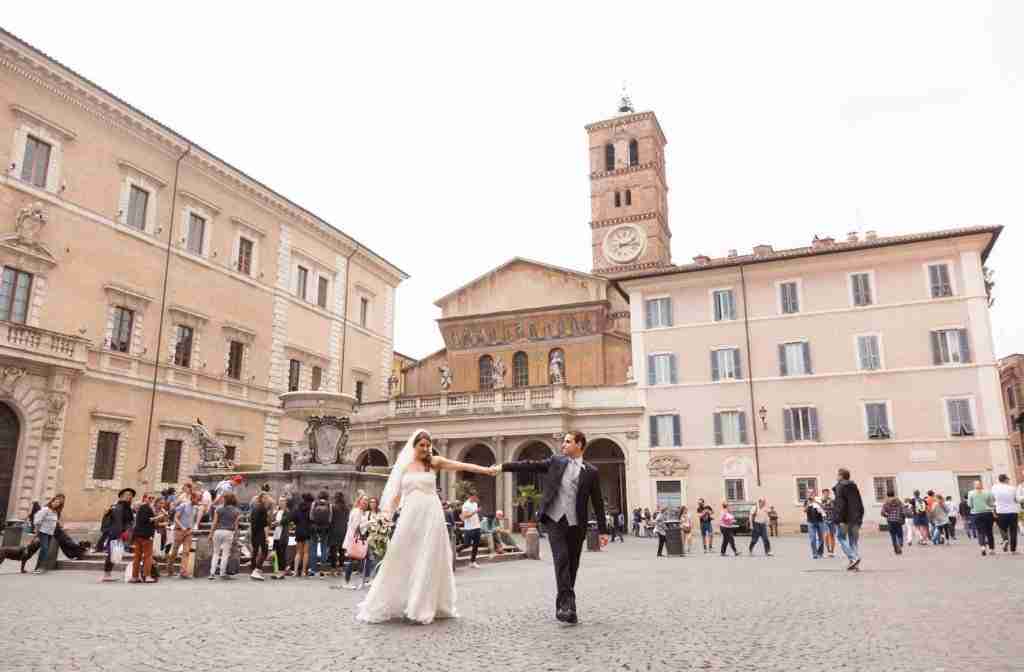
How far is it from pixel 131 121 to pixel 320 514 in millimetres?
20893

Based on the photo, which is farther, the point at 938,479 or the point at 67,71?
the point at 938,479

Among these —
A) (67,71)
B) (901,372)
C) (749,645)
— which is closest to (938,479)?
(901,372)

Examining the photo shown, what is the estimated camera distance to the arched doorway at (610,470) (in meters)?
35.7

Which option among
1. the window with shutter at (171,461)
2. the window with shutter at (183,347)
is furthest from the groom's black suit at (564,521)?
the window with shutter at (183,347)

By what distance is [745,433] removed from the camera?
3089 cm

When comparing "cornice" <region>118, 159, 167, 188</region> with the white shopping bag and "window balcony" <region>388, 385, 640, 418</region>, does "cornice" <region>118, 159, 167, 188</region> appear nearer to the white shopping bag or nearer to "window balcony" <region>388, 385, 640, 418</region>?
"window balcony" <region>388, 385, 640, 418</region>

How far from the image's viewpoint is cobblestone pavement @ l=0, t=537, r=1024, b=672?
494 centimetres

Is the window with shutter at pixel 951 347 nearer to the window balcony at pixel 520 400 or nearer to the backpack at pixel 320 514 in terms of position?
the window balcony at pixel 520 400

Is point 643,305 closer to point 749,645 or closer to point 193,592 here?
point 193,592

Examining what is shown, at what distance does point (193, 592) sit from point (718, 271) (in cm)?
2752

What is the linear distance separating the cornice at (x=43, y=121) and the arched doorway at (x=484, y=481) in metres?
21.7

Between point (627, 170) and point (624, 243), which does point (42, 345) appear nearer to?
point (624, 243)

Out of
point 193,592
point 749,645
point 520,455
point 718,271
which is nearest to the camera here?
point 749,645

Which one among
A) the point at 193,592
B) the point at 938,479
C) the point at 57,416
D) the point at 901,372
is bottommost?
the point at 193,592
